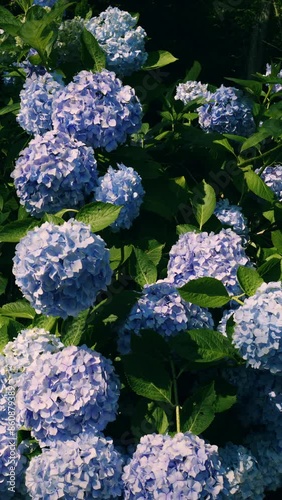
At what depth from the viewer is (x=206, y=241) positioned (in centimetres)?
186

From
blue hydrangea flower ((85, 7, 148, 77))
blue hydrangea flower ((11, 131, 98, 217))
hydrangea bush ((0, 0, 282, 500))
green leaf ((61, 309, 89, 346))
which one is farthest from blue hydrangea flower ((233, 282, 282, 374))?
blue hydrangea flower ((85, 7, 148, 77))

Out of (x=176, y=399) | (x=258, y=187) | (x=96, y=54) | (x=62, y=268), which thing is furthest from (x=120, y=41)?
(x=176, y=399)

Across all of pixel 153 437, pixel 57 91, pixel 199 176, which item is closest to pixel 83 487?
pixel 153 437

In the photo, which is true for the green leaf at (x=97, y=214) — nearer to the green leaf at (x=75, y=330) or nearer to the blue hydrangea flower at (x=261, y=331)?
the green leaf at (x=75, y=330)

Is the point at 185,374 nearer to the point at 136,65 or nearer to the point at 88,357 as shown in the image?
the point at 88,357

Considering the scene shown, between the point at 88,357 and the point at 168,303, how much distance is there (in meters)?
0.26

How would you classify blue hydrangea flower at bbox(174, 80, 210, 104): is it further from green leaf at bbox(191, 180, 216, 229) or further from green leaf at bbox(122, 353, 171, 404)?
green leaf at bbox(122, 353, 171, 404)

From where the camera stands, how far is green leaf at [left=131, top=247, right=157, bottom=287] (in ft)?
5.90

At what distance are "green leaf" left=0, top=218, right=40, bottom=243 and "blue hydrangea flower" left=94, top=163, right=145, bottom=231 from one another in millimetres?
189

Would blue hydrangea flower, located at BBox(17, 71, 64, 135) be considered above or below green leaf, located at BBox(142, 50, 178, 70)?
above

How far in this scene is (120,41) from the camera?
2326 mm

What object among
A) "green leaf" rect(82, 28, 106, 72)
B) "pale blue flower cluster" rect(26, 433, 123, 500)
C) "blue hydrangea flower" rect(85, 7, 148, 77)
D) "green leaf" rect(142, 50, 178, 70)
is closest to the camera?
"pale blue flower cluster" rect(26, 433, 123, 500)

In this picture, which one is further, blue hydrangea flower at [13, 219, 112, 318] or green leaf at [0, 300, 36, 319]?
green leaf at [0, 300, 36, 319]

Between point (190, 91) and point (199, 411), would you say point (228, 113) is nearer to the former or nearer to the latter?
point (190, 91)
